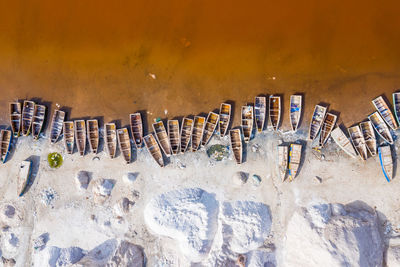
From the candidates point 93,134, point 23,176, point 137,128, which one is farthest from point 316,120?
point 23,176

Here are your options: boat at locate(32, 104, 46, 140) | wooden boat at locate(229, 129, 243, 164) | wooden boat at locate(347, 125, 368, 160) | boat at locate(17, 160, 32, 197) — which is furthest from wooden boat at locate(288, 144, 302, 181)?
boat at locate(17, 160, 32, 197)

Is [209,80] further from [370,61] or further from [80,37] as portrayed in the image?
[370,61]

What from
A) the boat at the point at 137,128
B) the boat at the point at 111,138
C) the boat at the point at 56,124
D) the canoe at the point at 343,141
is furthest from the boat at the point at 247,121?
the boat at the point at 56,124

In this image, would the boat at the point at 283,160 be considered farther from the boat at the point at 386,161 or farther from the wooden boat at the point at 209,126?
the boat at the point at 386,161

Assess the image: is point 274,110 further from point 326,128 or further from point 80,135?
point 80,135

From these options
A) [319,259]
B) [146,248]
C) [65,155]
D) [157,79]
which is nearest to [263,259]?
[319,259]

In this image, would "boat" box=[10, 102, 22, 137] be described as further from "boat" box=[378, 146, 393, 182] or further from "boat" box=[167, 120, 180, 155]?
"boat" box=[378, 146, 393, 182]
